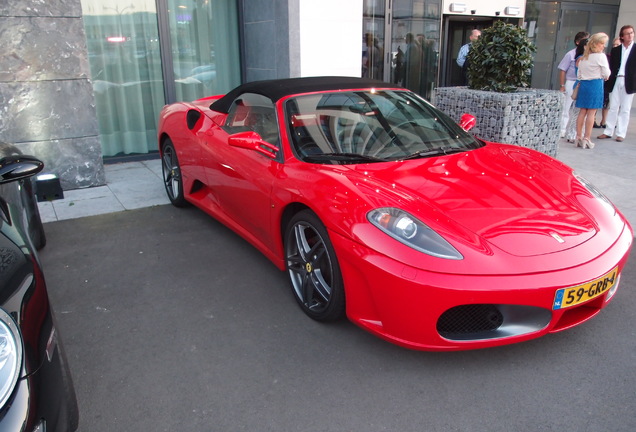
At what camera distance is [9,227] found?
217 cm

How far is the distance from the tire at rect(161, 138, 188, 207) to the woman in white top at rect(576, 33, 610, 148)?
6141mm

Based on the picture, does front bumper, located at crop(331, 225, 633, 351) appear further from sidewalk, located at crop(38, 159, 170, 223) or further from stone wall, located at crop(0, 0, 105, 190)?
stone wall, located at crop(0, 0, 105, 190)

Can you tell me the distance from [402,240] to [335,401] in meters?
0.81

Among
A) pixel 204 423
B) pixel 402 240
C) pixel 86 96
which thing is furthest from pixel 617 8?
pixel 204 423

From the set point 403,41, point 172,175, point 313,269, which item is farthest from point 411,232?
point 403,41

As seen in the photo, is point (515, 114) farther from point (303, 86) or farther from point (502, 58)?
point (303, 86)

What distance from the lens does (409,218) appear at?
2668 millimetres

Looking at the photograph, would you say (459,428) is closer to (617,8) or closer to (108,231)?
(108,231)

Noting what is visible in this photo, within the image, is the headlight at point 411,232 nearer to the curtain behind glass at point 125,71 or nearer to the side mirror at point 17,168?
the side mirror at point 17,168

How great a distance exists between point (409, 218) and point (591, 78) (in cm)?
664

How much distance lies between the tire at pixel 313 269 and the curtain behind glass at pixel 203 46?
5447 mm

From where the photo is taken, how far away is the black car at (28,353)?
154cm

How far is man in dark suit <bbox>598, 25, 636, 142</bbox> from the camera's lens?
8531mm

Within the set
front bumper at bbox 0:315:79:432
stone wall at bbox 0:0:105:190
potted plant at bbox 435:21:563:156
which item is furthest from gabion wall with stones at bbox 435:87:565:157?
front bumper at bbox 0:315:79:432
